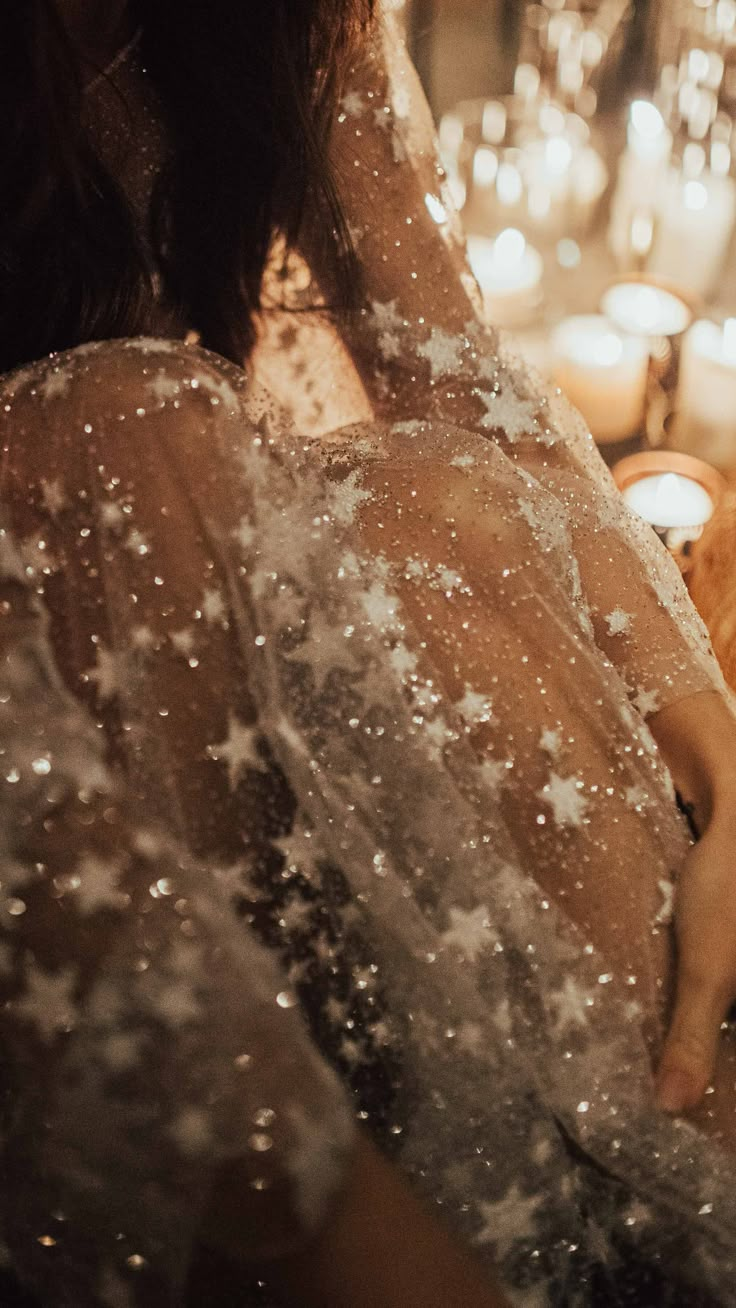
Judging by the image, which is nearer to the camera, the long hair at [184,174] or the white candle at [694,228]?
the long hair at [184,174]

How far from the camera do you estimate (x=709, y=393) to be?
1.36m

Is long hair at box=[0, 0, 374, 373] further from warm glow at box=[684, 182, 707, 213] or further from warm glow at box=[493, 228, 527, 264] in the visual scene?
warm glow at box=[684, 182, 707, 213]

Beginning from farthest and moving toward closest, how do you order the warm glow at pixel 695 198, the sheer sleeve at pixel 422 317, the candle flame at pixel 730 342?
the warm glow at pixel 695 198
the candle flame at pixel 730 342
the sheer sleeve at pixel 422 317

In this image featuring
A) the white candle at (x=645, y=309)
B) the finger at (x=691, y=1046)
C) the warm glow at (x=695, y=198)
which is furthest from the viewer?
the warm glow at (x=695, y=198)

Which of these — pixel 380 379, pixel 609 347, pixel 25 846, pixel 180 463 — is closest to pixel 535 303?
pixel 609 347

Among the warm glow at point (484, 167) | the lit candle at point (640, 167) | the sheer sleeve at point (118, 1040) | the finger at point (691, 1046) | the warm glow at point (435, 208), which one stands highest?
the warm glow at point (484, 167)

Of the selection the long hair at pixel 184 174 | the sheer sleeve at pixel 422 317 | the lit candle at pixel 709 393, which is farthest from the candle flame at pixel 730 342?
the long hair at pixel 184 174

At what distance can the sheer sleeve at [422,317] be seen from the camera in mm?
741

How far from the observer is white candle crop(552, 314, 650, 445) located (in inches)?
54.5

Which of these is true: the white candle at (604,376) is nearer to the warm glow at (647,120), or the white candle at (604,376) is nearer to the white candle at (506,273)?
the white candle at (506,273)

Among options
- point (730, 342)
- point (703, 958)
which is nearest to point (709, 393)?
point (730, 342)

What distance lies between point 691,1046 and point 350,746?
0.22 m

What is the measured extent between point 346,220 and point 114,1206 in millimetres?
657

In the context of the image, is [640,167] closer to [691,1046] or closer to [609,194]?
[609,194]
